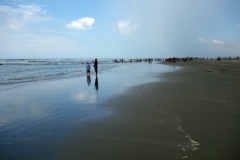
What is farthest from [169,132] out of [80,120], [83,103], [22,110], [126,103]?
[22,110]

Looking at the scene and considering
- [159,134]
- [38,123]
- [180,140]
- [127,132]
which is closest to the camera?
[180,140]

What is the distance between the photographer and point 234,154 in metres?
4.59

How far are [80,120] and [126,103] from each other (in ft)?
11.1

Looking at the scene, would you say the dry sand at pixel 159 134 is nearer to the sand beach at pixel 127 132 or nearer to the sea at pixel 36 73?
the sand beach at pixel 127 132

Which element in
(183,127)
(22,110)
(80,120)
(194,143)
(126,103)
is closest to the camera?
(194,143)

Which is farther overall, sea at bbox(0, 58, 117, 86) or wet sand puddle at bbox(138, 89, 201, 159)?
sea at bbox(0, 58, 117, 86)

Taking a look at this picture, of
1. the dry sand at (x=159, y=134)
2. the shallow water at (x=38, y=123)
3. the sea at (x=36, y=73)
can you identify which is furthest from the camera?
the sea at (x=36, y=73)

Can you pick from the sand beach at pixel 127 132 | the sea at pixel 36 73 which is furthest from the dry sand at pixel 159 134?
the sea at pixel 36 73

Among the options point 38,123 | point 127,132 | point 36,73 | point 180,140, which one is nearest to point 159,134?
point 180,140

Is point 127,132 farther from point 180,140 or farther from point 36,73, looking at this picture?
point 36,73

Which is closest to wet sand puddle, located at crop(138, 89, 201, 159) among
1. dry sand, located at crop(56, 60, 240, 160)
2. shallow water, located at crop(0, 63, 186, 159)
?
dry sand, located at crop(56, 60, 240, 160)

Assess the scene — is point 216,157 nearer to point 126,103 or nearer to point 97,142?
point 97,142

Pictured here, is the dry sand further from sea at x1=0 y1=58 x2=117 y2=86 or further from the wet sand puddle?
sea at x1=0 y1=58 x2=117 y2=86

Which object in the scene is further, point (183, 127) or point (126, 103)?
point (126, 103)
